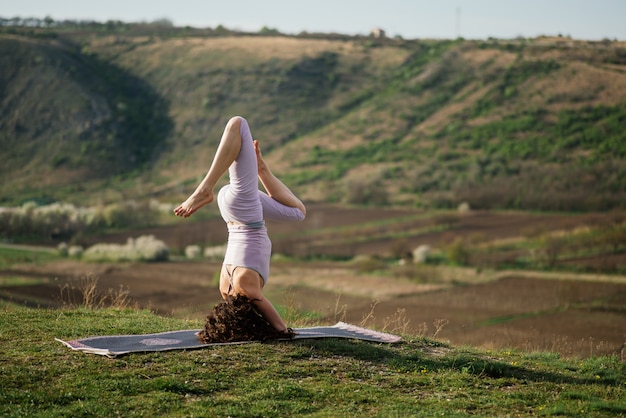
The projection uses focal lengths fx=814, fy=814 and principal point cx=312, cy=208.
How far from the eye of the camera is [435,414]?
7.66m

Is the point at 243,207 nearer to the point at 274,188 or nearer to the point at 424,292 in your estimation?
the point at 274,188

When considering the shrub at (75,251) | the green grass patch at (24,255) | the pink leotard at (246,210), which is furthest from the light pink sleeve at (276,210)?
the shrub at (75,251)

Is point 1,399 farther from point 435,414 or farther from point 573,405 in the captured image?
point 573,405

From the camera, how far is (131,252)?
49.7 metres

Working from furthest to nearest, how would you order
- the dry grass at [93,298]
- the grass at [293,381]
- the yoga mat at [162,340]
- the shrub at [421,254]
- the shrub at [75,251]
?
the shrub at [75,251] → the shrub at [421,254] → the dry grass at [93,298] → the yoga mat at [162,340] → the grass at [293,381]

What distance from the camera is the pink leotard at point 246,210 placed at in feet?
32.0

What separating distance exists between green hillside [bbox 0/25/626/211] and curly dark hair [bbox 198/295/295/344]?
47323 mm

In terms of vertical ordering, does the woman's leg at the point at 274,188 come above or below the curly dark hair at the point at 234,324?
above

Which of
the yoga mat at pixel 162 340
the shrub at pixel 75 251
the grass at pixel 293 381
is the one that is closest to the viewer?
the grass at pixel 293 381

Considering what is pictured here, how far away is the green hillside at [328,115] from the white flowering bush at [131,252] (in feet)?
49.6

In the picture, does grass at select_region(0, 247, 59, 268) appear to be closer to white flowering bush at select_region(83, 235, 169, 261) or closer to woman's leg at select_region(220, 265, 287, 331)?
white flowering bush at select_region(83, 235, 169, 261)

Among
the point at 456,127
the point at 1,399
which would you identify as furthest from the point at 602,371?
the point at 456,127

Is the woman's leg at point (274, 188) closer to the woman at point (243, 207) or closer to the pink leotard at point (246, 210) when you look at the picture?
the woman at point (243, 207)

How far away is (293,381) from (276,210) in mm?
2522
